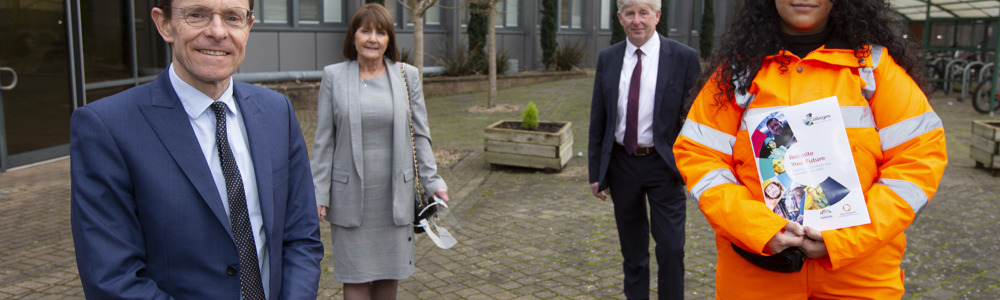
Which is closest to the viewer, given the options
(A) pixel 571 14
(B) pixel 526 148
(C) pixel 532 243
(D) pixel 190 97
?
(D) pixel 190 97

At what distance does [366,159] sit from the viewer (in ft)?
13.3

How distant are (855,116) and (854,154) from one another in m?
0.12

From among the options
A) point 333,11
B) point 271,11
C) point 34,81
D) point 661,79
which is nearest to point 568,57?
point 333,11

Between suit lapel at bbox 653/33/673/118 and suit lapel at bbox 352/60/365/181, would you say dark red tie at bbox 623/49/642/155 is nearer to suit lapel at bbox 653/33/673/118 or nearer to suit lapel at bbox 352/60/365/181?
suit lapel at bbox 653/33/673/118

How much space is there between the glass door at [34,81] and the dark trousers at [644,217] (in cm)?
778

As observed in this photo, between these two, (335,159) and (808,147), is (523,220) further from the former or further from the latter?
(808,147)

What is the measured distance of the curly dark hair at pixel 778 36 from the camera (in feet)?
8.56

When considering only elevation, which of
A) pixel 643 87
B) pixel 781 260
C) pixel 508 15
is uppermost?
pixel 508 15

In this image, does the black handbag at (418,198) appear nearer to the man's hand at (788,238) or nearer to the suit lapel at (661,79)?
the suit lapel at (661,79)

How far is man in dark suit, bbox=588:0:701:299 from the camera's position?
430 cm

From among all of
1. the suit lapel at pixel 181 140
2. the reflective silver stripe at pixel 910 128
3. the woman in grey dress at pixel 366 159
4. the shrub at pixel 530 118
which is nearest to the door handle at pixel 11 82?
the shrub at pixel 530 118

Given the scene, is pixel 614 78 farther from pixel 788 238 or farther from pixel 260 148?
pixel 260 148

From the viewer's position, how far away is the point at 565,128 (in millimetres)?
9305

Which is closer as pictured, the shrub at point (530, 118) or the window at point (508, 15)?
the shrub at point (530, 118)
